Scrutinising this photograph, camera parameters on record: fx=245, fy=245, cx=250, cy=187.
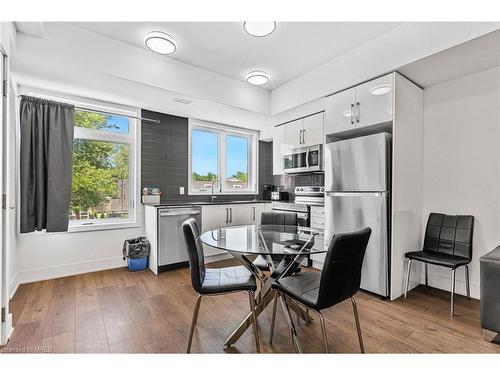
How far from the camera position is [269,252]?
1676mm

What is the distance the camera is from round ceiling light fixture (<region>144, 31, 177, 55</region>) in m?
2.45

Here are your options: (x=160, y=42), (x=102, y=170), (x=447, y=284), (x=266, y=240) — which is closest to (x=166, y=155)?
(x=102, y=170)

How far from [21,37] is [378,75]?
3404mm

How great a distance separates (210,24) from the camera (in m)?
2.36

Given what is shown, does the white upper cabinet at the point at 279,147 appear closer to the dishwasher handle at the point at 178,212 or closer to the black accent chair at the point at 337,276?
the dishwasher handle at the point at 178,212

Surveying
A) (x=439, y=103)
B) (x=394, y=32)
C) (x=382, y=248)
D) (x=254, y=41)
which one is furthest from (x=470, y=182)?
(x=254, y=41)

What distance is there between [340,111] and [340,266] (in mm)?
2146

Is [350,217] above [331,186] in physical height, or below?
below

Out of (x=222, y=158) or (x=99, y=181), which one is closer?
(x=99, y=181)

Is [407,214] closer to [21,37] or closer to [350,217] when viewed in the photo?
[350,217]

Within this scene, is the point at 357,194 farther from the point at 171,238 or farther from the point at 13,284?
the point at 13,284

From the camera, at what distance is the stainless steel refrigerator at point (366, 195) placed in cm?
256

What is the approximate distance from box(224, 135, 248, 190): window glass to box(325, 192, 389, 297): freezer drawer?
236cm
